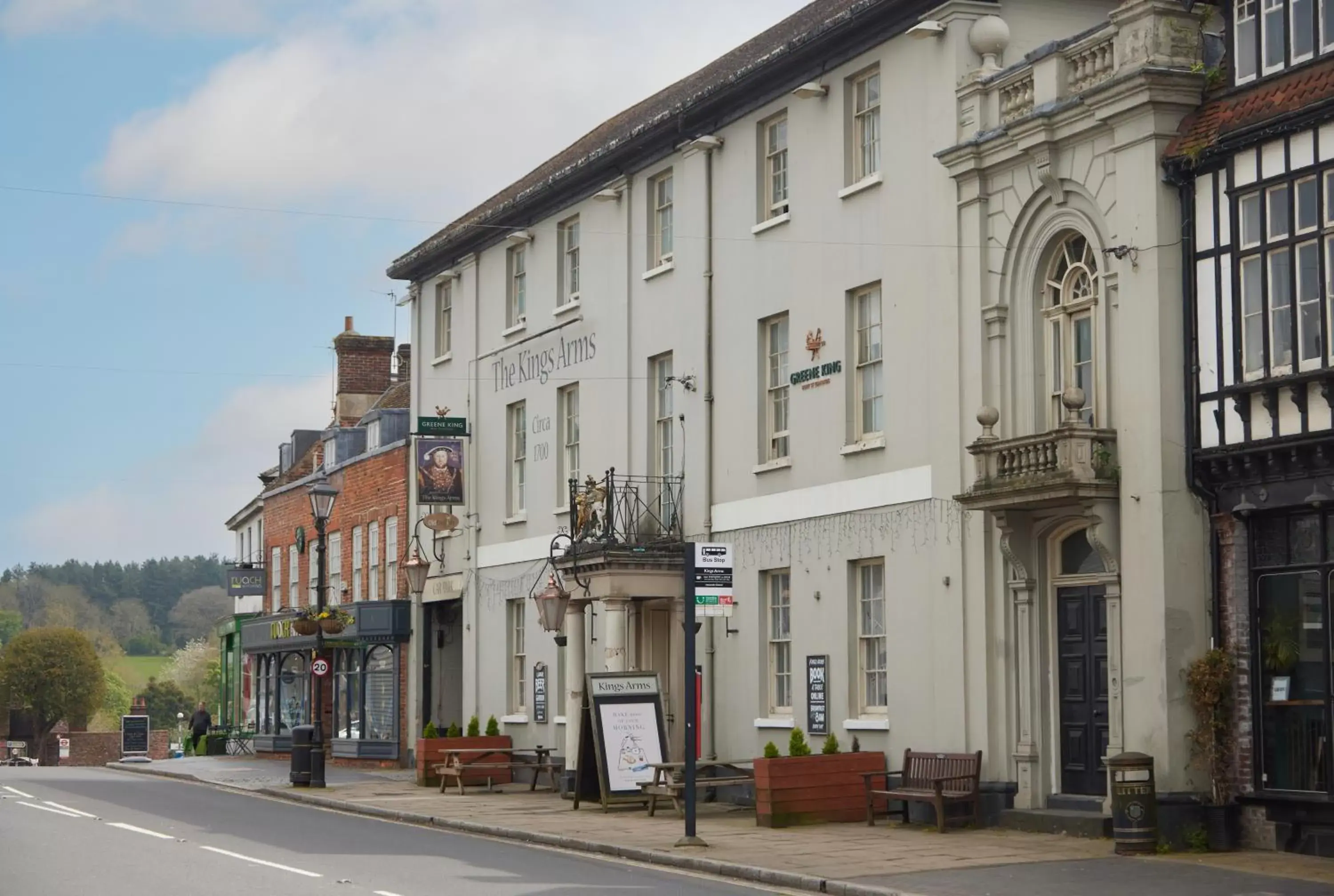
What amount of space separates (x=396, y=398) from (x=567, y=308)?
48.5ft

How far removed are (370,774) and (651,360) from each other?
1267cm

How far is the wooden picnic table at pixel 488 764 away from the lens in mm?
31609

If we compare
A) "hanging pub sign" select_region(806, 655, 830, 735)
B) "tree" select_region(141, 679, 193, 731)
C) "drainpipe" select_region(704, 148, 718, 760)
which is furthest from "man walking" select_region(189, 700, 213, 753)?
"tree" select_region(141, 679, 193, 731)

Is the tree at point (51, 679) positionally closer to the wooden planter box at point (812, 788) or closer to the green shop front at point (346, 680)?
the green shop front at point (346, 680)

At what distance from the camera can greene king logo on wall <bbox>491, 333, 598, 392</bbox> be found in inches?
1289

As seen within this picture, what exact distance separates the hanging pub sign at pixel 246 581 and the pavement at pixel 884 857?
85.2ft

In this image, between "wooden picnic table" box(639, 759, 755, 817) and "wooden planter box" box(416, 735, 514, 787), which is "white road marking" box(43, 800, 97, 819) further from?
"wooden picnic table" box(639, 759, 755, 817)

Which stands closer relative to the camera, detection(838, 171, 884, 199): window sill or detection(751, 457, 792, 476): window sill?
detection(838, 171, 884, 199): window sill

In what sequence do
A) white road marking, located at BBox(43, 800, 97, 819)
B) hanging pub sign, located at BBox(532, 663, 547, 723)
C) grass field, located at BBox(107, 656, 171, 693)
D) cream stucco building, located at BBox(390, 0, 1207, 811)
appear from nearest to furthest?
1. cream stucco building, located at BBox(390, 0, 1207, 811)
2. white road marking, located at BBox(43, 800, 97, 819)
3. hanging pub sign, located at BBox(532, 663, 547, 723)
4. grass field, located at BBox(107, 656, 171, 693)

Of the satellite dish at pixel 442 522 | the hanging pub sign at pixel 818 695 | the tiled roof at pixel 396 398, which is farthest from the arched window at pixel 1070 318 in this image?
the tiled roof at pixel 396 398

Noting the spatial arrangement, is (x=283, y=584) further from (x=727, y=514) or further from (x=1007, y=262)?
(x=1007, y=262)

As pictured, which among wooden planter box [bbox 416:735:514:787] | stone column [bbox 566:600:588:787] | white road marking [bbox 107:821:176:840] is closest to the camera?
white road marking [bbox 107:821:176:840]

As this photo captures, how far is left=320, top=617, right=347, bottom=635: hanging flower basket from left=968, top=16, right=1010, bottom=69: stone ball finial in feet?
57.7

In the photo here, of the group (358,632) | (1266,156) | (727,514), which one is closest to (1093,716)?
(1266,156)
